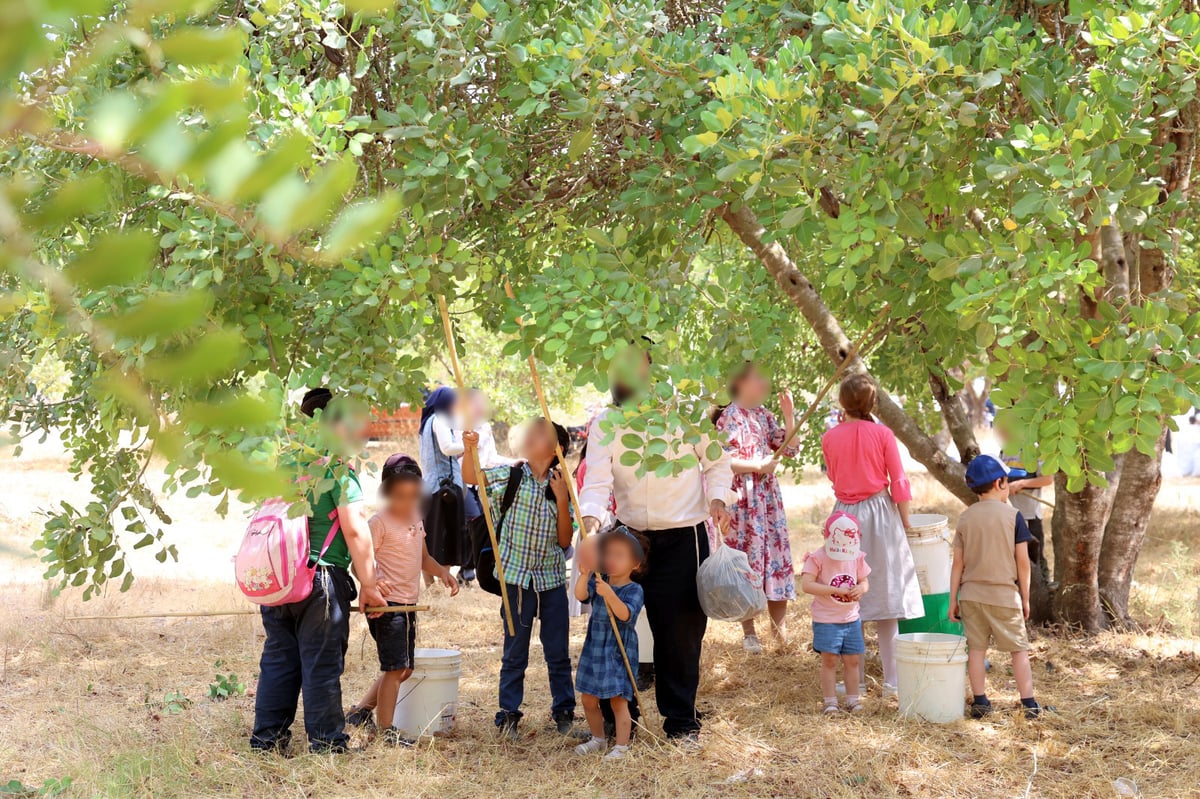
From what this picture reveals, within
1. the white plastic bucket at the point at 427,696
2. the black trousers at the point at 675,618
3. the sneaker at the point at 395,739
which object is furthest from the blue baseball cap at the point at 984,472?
the sneaker at the point at 395,739

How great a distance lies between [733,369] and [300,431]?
2260mm

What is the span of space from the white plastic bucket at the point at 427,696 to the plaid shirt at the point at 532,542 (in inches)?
20.1

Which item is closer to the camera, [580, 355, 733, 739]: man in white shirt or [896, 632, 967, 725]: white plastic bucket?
[580, 355, 733, 739]: man in white shirt

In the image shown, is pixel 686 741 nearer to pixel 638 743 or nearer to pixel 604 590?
pixel 638 743

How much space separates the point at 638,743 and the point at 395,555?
1365mm

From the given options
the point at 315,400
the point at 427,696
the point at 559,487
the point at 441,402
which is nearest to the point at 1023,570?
the point at 559,487

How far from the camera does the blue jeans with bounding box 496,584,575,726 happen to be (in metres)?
5.00

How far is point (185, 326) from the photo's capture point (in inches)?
18.8

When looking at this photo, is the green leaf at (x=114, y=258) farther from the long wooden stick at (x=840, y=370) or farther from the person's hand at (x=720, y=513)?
the long wooden stick at (x=840, y=370)

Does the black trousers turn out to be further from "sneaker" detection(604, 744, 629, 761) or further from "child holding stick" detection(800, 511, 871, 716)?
"child holding stick" detection(800, 511, 871, 716)

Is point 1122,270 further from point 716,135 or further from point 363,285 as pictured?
point 363,285

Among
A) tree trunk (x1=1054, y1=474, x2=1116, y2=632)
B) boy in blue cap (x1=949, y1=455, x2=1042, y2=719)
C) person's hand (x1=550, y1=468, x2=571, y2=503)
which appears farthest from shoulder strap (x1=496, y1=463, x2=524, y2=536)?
tree trunk (x1=1054, y1=474, x2=1116, y2=632)

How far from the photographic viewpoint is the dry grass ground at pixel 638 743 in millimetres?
4219

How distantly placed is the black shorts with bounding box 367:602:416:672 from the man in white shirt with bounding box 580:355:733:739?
970mm
